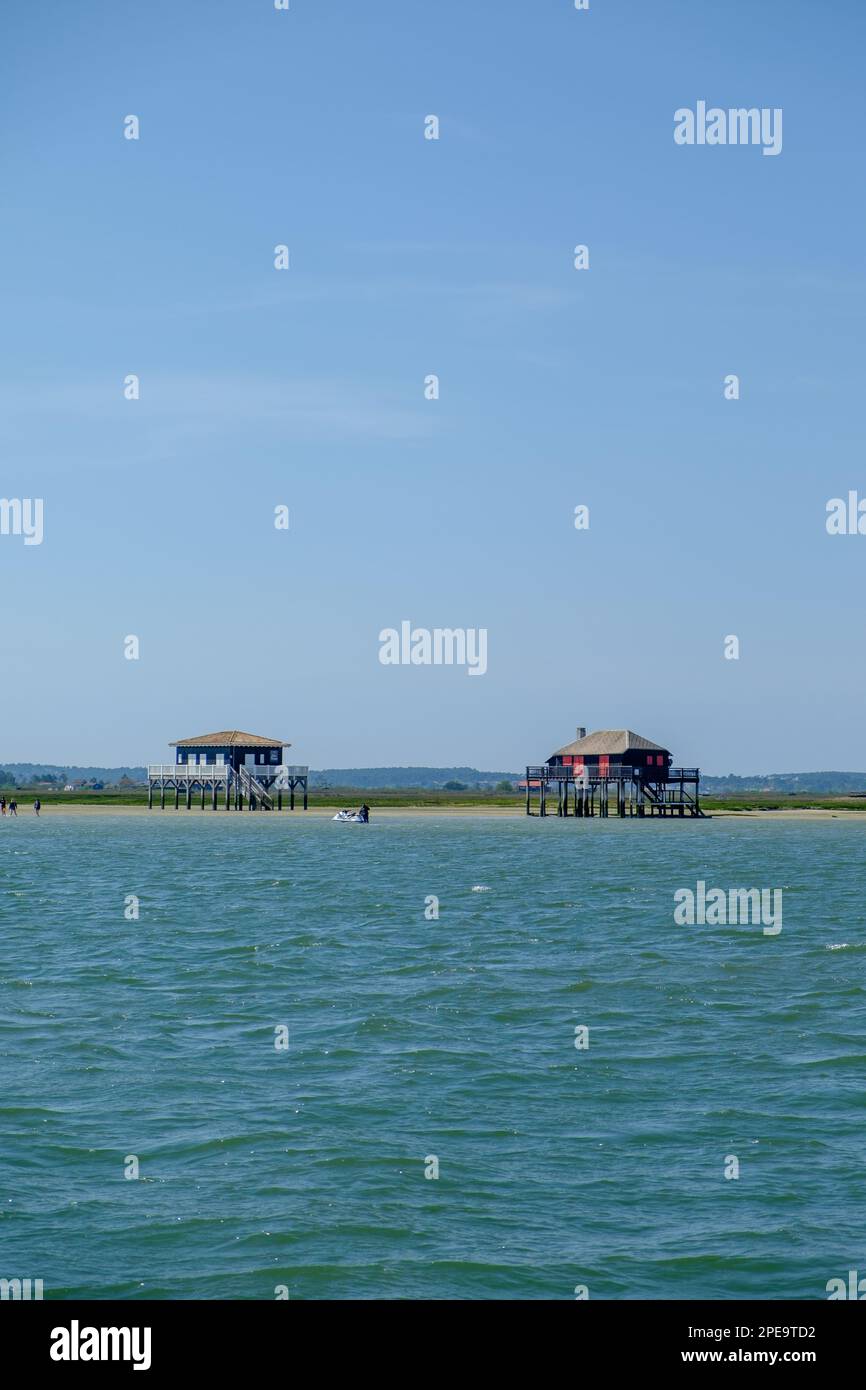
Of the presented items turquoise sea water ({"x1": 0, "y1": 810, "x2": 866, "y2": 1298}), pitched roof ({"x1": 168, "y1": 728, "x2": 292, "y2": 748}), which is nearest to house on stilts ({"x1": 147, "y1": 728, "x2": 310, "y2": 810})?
pitched roof ({"x1": 168, "y1": 728, "x2": 292, "y2": 748})

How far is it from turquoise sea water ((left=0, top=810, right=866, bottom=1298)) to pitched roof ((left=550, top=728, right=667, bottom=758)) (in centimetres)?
7457

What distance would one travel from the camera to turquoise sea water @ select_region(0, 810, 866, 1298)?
12875 millimetres

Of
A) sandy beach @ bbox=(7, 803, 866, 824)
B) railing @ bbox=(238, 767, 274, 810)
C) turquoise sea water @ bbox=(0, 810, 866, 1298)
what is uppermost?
railing @ bbox=(238, 767, 274, 810)

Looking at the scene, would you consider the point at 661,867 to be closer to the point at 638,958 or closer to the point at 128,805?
the point at 638,958

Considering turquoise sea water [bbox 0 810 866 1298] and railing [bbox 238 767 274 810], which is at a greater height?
railing [bbox 238 767 274 810]

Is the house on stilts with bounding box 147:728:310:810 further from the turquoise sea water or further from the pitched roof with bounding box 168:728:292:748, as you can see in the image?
the turquoise sea water

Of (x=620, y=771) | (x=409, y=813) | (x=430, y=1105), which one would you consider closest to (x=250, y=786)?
(x=409, y=813)

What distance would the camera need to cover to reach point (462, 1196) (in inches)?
570

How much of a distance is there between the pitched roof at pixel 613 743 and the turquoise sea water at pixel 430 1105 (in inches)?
2936

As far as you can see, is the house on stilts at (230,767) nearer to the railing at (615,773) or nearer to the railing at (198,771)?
the railing at (198,771)
